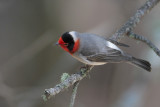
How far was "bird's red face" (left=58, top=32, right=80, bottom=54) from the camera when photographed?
A: 398 centimetres

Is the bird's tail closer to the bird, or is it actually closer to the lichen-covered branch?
the bird

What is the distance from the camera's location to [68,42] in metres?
4.03

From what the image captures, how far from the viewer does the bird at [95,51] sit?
13.4ft

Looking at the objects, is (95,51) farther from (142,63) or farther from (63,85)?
(63,85)

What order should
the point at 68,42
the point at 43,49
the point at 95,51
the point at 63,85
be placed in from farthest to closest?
the point at 43,49, the point at 95,51, the point at 68,42, the point at 63,85

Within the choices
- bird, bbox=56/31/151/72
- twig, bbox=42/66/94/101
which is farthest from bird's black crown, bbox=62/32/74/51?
twig, bbox=42/66/94/101

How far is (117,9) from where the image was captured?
6.79m

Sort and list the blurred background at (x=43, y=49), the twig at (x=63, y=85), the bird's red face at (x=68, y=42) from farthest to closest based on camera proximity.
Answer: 1. the blurred background at (x=43, y=49)
2. the bird's red face at (x=68, y=42)
3. the twig at (x=63, y=85)

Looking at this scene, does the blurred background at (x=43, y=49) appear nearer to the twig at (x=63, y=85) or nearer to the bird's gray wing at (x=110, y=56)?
the bird's gray wing at (x=110, y=56)

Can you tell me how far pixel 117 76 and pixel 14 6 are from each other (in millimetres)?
2738

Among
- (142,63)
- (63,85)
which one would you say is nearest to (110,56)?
(142,63)

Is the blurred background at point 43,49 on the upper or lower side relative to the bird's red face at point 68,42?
upper

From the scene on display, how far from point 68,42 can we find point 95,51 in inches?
17.3

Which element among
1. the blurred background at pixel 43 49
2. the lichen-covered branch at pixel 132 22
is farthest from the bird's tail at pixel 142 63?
the blurred background at pixel 43 49
